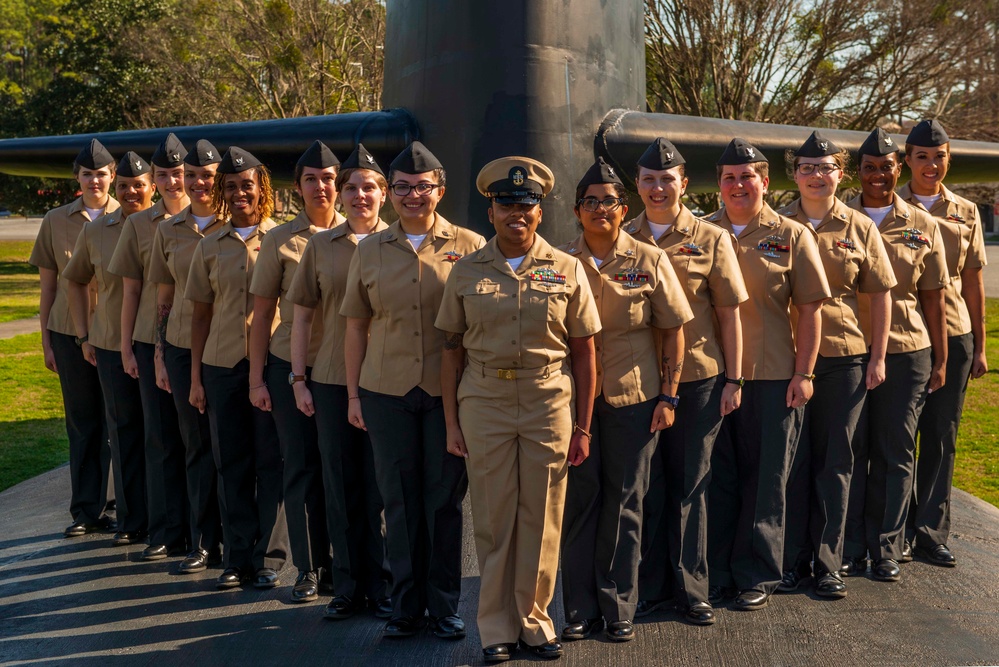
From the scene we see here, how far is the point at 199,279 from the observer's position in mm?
4398

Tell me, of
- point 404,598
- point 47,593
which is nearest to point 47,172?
point 47,593

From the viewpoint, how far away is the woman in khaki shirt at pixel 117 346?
5.03 m

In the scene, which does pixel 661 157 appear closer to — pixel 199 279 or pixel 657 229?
pixel 657 229

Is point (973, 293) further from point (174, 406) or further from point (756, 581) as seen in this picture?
point (174, 406)

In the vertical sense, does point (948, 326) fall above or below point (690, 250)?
below

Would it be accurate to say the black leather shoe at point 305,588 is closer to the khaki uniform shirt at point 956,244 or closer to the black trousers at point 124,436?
the black trousers at point 124,436

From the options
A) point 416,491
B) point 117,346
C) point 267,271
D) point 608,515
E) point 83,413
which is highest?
point 267,271

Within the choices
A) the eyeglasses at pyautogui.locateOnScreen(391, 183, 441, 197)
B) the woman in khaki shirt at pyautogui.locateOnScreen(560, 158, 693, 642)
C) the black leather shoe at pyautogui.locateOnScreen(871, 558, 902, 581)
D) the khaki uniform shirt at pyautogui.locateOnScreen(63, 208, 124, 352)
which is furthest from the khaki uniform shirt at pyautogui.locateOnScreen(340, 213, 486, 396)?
the black leather shoe at pyautogui.locateOnScreen(871, 558, 902, 581)

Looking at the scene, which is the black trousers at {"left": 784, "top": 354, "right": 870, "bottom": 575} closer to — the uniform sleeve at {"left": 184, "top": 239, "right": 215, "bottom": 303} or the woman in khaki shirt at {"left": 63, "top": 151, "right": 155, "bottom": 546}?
the uniform sleeve at {"left": 184, "top": 239, "right": 215, "bottom": 303}

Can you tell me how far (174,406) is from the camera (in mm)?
4828

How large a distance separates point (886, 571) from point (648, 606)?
3.77ft

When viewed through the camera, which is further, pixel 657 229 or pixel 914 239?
pixel 914 239

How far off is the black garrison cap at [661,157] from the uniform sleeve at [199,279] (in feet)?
6.45

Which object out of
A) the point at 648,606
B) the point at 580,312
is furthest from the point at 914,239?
the point at 648,606
